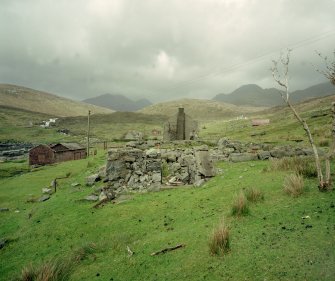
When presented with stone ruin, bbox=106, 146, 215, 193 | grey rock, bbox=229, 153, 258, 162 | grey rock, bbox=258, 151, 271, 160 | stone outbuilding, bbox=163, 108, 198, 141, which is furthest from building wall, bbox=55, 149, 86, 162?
grey rock, bbox=258, 151, 271, 160

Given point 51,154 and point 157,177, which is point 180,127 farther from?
point 51,154

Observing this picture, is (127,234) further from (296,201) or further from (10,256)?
(296,201)

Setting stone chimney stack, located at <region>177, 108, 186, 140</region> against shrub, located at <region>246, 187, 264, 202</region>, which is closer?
shrub, located at <region>246, 187, 264, 202</region>

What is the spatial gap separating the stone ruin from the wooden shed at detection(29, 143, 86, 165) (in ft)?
117

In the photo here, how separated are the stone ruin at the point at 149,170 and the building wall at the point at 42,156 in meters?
36.4

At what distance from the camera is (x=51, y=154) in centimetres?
5369

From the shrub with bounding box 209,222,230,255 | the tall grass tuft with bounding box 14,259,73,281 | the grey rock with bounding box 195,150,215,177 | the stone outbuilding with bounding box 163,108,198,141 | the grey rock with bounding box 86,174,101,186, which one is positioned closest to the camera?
the shrub with bounding box 209,222,230,255

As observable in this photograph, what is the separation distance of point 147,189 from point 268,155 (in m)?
9.30

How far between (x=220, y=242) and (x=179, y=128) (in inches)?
1387

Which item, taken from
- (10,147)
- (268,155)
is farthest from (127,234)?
(10,147)

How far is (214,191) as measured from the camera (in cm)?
1527

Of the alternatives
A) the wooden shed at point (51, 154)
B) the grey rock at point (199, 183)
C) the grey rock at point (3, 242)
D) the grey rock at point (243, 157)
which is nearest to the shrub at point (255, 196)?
the grey rock at point (199, 183)

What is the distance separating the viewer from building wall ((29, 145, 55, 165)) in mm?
53719

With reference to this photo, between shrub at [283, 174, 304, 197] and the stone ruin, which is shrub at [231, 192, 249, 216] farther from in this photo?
the stone ruin
